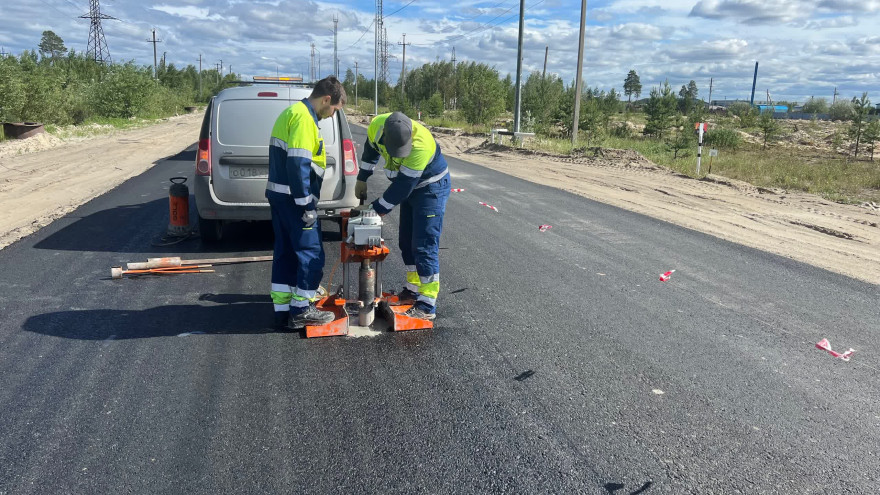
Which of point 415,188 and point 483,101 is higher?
point 483,101

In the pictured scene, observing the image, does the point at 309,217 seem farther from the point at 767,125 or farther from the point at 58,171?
the point at 767,125

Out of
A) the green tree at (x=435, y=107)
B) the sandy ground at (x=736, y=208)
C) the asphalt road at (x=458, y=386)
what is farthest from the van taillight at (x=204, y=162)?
→ the green tree at (x=435, y=107)

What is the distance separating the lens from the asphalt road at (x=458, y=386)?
303 centimetres

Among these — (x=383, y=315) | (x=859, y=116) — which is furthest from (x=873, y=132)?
(x=383, y=315)

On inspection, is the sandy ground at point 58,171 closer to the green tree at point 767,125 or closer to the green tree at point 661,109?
the green tree at point 661,109

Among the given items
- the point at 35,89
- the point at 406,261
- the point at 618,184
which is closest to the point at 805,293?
the point at 406,261

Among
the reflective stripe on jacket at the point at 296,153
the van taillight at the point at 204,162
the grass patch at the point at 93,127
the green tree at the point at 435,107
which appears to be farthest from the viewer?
the green tree at the point at 435,107

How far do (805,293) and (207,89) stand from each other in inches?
5026

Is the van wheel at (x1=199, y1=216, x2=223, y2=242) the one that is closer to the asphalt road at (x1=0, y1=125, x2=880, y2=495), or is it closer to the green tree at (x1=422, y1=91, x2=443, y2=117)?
the asphalt road at (x1=0, y1=125, x2=880, y2=495)

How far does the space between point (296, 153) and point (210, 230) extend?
3626 mm

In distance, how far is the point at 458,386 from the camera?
398 centimetres

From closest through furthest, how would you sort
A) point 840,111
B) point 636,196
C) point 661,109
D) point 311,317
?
point 311,317 < point 636,196 < point 661,109 < point 840,111

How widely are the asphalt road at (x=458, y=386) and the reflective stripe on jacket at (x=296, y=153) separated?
1.15 meters

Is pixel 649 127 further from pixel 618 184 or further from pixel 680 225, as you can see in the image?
pixel 680 225
